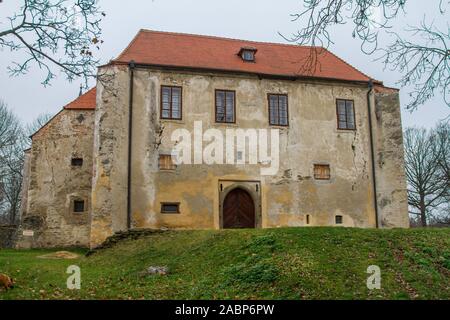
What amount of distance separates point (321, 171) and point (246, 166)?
11.0 ft

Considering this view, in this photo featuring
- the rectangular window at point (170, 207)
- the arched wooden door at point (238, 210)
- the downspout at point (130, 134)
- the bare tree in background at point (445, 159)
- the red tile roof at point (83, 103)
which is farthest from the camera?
the bare tree in background at point (445, 159)

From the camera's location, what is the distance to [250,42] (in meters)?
25.0

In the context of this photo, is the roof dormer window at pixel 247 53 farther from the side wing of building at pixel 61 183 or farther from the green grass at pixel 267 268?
Result: the green grass at pixel 267 268

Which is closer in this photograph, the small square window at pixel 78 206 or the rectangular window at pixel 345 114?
the rectangular window at pixel 345 114

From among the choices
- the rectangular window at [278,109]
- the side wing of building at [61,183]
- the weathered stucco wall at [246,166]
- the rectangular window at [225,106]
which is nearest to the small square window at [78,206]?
the side wing of building at [61,183]

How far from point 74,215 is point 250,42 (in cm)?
1205

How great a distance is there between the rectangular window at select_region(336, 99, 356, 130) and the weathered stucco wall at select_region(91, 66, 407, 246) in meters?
0.28

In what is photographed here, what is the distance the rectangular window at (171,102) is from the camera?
20109mm

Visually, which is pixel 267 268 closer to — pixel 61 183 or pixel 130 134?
pixel 130 134

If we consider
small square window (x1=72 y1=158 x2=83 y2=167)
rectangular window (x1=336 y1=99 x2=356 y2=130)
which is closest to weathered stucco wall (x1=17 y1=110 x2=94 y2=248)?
small square window (x1=72 y1=158 x2=83 y2=167)

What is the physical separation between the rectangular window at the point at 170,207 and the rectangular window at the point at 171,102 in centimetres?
352
